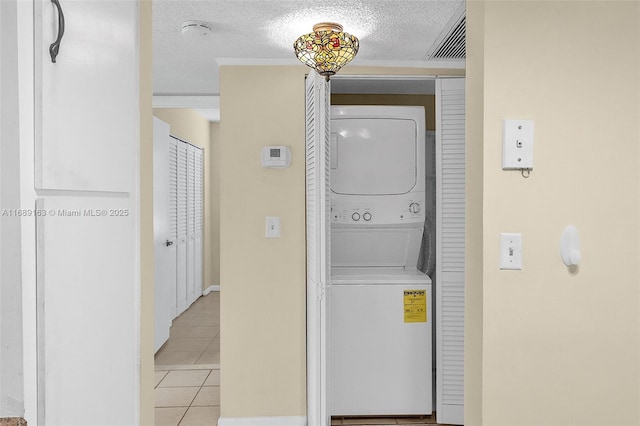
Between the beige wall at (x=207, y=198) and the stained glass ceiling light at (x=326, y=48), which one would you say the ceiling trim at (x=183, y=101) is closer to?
the beige wall at (x=207, y=198)

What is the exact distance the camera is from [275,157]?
2.76 meters

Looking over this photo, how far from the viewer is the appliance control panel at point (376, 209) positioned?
3023 millimetres

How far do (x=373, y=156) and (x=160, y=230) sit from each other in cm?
204

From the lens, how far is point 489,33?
140 centimetres

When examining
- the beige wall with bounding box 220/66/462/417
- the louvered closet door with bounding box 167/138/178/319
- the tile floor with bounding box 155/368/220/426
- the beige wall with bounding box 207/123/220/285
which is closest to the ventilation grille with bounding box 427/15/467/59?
the beige wall with bounding box 220/66/462/417

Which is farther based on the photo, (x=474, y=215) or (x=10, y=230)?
(x=474, y=215)

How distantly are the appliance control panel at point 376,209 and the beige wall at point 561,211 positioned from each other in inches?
62.3

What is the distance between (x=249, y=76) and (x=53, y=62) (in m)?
2.08

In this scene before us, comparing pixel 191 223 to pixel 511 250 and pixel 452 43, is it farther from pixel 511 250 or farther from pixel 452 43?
pixel 511 250

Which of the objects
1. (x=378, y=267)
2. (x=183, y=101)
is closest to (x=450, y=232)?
(x=378, y=267)

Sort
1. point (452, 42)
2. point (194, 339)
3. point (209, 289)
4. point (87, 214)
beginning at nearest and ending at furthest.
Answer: point (87, 214), point (452, 42), point (194, 339), point (209, 289)

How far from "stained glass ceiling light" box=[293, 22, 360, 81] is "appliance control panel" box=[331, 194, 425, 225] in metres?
1.07

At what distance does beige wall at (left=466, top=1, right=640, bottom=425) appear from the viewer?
1401mm

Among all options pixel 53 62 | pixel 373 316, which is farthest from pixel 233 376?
pixel 53 62
